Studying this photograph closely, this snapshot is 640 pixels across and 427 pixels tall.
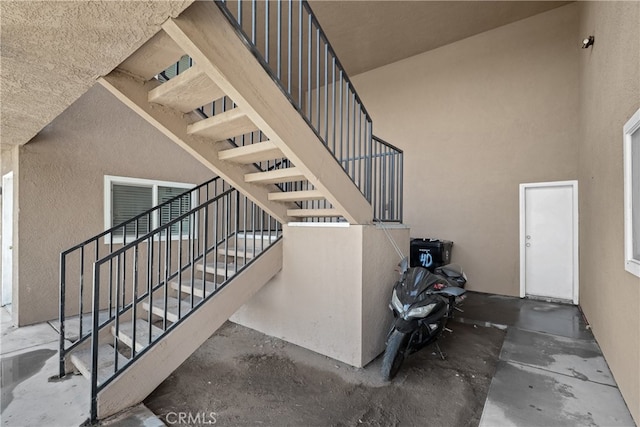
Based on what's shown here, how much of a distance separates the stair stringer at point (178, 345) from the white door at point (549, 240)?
14.7ft

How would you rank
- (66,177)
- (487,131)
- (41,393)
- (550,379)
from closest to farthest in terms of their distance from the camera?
(41,393) → (550,379) → (66,177) → (487,131)

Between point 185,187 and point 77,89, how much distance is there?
2951mm

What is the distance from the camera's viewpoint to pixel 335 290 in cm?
302

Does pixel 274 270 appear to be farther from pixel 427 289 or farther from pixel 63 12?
pixel 63 12

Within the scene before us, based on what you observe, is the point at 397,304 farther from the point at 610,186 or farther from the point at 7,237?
the point at 7,237

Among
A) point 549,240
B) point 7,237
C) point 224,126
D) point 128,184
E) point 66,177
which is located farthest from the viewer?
point 549,240

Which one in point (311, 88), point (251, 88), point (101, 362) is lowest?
point (101, 362)

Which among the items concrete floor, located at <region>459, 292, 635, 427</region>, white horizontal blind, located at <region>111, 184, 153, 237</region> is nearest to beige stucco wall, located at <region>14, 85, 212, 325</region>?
white horizontal blind, located at <region>111, 184, 153, 237</region>

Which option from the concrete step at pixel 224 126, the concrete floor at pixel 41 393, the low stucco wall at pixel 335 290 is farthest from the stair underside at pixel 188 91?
the concrete floor at pixel 41 393

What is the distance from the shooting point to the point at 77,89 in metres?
2.23

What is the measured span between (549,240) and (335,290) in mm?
4167

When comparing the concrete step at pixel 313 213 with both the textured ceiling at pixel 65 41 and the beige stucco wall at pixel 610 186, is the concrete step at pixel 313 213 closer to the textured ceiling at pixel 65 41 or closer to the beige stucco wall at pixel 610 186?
the textured ceiling at pixel 65 41

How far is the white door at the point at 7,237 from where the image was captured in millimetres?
4129

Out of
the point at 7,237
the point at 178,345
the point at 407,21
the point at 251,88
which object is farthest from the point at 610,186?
the point at 7,237
